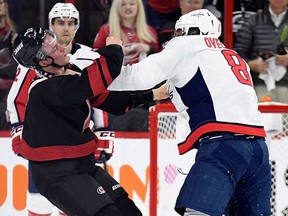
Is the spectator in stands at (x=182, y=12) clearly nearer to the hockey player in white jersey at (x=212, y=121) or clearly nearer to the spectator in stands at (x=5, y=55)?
the spectator in stands at (x=5, y=55)

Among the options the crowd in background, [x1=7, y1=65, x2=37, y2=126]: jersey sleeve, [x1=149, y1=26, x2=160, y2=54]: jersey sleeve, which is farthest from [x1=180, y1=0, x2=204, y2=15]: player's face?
[x1=7, y1=65, x2=37, y2=126]: jersey sleeve

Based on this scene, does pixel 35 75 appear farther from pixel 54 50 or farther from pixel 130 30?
pixel 130 30

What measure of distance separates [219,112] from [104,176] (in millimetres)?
586

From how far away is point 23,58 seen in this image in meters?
3.61

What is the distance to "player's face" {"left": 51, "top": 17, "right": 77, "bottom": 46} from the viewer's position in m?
4.94

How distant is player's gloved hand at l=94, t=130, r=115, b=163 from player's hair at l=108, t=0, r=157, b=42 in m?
0.88

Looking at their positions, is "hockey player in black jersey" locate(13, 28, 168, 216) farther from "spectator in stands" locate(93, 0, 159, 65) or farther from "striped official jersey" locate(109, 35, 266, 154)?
"spectator in stands" locate(93, 0, 159, 65)

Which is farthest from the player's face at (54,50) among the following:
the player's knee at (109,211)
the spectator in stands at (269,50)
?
the spectator in stands at (269,50)

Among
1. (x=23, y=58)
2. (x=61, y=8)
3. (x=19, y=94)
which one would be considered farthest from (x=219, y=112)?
(x=61, y=8)

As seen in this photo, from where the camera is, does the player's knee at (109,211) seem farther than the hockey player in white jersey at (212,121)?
Yes

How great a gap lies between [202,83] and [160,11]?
7.43ft

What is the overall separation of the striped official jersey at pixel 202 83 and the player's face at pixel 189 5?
2093 mm

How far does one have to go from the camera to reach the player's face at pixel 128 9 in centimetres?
561

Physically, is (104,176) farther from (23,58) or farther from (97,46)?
(97,46)
